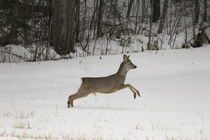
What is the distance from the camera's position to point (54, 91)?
17.5m

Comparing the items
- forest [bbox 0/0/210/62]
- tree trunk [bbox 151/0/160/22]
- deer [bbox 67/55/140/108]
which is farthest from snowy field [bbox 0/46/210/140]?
tree trunk [bbox 151/0/160/22]

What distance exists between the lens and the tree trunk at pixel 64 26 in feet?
75.8

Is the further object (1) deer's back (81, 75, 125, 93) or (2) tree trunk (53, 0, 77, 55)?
(2) tree trunk (53, 0, 77, 55)

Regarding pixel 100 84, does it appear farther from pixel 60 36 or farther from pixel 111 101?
pixel 60 36

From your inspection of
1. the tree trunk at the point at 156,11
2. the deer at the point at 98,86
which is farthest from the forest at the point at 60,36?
the deer at the point at 98,86

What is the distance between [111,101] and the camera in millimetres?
15586

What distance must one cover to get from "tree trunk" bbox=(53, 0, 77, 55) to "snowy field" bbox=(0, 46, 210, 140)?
190 centimetres

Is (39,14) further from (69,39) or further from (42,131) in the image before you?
(42,131)

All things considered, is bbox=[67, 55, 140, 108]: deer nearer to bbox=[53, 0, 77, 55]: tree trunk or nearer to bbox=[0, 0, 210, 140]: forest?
bbox=[0, 0, 210, 140]: forest

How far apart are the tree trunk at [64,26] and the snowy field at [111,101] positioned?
190cm

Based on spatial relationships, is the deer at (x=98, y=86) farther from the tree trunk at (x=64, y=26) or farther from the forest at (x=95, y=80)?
the tree trunk at (x=64, y=26)

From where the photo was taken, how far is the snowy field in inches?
405

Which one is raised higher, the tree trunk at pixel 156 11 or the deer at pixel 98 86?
the deer at pixel 98 86

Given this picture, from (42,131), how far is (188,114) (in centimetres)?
423
